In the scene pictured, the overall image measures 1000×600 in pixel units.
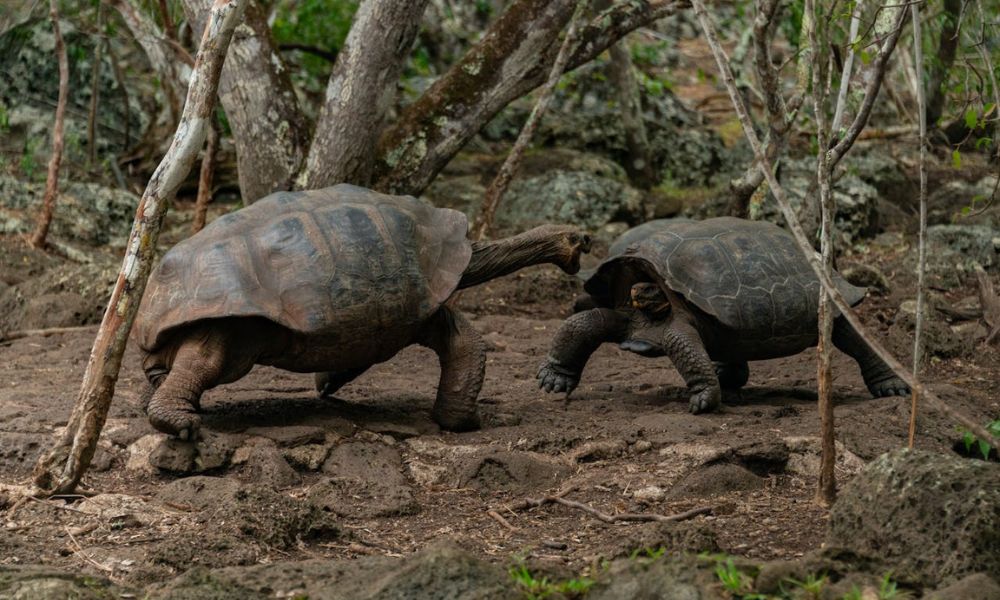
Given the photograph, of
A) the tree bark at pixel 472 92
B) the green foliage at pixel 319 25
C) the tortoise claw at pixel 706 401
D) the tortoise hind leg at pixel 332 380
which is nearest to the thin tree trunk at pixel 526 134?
the tree bark at pixel 472 92

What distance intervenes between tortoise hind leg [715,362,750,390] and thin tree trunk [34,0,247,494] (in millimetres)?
3577

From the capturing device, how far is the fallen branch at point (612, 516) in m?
4.59

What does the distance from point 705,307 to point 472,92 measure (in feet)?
9.15

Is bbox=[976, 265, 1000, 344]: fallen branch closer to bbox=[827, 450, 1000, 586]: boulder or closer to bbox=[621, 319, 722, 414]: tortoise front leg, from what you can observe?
bbox=[621, 319, 722, 414]: tortoise front leg

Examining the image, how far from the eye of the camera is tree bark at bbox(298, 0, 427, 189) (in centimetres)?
791

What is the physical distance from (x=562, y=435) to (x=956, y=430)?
186cm

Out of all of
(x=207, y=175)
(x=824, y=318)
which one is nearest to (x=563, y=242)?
(x=824, y=318)

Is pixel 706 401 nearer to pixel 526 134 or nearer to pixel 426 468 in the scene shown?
pixel 426 468

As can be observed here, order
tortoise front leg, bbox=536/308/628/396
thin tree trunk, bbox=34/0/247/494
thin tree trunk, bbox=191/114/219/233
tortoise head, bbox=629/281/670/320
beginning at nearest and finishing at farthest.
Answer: thin tree trunk, bbox=34/0/247/494 < tortoise head, bbox=629/281/670/320 < tortoise front leg, bbox=536/308/628/396 < thin tree trunk, bbox=191/114/219/233

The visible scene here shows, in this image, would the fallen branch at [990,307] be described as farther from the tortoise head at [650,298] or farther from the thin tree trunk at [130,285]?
the thin tree trunk at [130,285]

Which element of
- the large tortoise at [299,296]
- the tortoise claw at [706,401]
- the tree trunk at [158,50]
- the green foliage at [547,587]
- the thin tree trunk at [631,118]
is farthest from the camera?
the thin tree trunk at [631,118]

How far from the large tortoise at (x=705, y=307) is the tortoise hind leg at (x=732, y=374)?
0.10m

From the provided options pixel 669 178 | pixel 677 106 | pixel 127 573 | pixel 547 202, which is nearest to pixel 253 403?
pixel 127 573

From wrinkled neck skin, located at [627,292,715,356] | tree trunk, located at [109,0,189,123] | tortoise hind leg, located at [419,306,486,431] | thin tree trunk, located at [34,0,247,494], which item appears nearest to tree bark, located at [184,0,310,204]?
tree trunk, located at [109,0,189,123]
